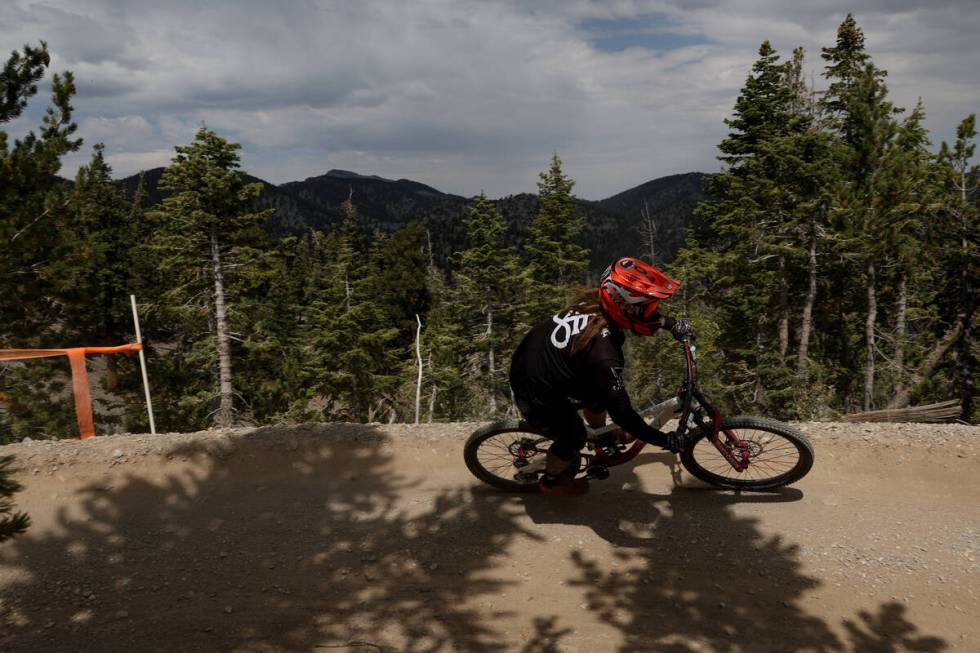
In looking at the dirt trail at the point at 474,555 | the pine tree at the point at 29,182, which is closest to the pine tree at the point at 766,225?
the dirt trail at the point at 474,555

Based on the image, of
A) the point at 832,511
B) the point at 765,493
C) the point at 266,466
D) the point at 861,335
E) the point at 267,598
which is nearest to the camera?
the point at 267,598

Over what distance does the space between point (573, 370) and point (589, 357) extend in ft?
0.96

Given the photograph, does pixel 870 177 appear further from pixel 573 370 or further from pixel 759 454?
pixel 573 370

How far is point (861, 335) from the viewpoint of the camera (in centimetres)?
2712

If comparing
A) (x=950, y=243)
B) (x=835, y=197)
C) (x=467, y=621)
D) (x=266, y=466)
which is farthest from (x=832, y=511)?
(x=950, y=243)

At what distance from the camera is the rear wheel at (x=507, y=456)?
238 inches

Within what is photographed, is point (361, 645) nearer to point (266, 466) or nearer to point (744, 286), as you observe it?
point (266, 466)

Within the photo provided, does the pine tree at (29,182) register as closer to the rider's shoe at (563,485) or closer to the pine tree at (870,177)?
the rider's shoe at (563,485)

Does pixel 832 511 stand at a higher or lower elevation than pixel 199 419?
higher

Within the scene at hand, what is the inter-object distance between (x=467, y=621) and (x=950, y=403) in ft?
27.3

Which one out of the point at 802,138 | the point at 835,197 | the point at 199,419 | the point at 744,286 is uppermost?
the point at 802,138

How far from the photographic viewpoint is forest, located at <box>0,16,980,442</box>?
63.4 ft

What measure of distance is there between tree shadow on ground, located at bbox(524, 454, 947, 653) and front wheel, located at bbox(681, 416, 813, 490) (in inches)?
8.1

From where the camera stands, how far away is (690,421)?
18.0 feet
